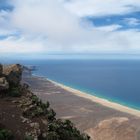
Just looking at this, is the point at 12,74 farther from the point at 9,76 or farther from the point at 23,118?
the point at 23,118

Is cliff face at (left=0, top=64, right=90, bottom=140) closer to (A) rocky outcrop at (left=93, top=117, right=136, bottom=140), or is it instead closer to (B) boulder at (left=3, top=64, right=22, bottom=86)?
(B) boulder at (left=3, top=64, right=22, bottom=86)

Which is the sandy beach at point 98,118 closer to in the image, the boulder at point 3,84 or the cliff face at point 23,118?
the cliff face at point 23,118

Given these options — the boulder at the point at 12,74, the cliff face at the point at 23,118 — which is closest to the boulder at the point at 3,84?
the cliff face at the point at 23,118

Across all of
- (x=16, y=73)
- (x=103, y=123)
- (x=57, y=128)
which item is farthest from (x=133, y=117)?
(x=57, y=128)

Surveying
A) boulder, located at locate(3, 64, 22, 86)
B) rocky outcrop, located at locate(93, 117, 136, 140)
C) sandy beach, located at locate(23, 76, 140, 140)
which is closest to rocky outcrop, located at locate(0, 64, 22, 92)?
boulder, located at locate(3, 64, 22, 86)

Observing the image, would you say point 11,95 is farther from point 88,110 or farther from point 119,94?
point 119,94

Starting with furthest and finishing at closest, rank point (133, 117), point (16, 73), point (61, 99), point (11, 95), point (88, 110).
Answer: point (61, 99) < point (88, 110) < point (133, 117) < point (16, 73) < point (11, 95)

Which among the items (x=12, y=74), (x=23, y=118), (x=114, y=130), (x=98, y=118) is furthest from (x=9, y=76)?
(x=98, y=118)
